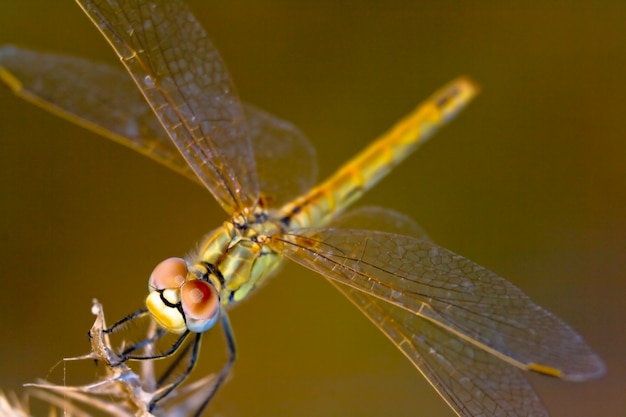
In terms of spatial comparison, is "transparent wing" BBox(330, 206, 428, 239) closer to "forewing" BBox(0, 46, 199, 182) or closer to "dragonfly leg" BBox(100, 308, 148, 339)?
"forewing" BBox(0, 46, 199, 182)

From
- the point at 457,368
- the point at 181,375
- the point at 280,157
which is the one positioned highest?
the point at 280,157

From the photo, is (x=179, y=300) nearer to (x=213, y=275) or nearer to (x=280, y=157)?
(x=213, y=275)

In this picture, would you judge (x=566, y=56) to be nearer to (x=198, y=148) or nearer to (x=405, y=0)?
(x=405, y=0)

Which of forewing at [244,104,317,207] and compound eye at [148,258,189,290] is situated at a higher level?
forewing at [244,104,317,207]

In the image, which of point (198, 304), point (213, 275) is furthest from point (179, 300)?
point (213, 275)

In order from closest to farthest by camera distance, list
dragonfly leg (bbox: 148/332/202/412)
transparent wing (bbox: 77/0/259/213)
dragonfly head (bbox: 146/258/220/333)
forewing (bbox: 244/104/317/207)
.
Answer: dragonfly leg (bbox: 148/332/202/412) → dragonfly head (bbox: 146/258/220/333) → transparent wing (bbox: 77/0/259/213) → forewing (bbox: 244/104/317/207)

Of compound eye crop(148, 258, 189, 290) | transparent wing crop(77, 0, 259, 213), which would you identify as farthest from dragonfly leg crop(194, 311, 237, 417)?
transparent wing crop(77, 0, 259, 213)

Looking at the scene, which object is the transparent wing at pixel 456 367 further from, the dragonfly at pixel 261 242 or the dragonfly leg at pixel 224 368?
the dragonfly leg at pixel 224 368
